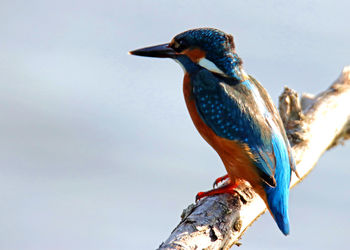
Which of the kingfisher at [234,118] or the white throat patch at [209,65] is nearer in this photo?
the kingfisher at [234,118]

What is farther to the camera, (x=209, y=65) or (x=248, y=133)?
(x=209, y=65)

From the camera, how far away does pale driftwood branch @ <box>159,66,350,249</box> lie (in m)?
3.06

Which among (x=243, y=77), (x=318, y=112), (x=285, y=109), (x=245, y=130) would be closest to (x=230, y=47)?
(x=243, y=77)

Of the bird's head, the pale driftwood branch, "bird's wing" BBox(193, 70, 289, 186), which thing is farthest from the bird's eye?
the pale driftwood branch

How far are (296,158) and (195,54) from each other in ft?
3.27

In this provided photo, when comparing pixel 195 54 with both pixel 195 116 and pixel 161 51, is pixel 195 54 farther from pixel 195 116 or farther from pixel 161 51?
pixel 195 116

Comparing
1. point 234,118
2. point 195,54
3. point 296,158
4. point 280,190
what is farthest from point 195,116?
point 296,158

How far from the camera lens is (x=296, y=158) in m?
3.98

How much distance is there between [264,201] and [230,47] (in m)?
0.92

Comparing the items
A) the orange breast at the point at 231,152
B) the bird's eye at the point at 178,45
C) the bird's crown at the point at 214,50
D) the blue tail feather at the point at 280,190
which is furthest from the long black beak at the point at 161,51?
the blue tail feather at the point at 280,190

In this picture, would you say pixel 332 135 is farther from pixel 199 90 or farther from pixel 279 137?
pixel 199 90

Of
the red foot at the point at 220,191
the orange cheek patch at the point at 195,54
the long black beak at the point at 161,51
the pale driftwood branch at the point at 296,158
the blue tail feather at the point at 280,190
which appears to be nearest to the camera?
the pale driftwood branch at the point at 296,158

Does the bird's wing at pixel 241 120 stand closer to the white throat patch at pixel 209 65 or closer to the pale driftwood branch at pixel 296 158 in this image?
the white throat patch at pixel 209 65

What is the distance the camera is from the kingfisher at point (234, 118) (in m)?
3.37
